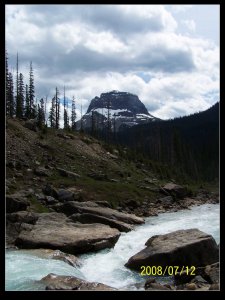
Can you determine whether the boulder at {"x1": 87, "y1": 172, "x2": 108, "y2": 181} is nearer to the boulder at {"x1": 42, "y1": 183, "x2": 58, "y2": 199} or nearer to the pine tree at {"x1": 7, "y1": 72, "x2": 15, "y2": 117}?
the boulder at {"x1": 42, "y1": 183, "x2": 58, "y2": 199}

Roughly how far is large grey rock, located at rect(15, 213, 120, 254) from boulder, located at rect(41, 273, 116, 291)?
6.53 meters

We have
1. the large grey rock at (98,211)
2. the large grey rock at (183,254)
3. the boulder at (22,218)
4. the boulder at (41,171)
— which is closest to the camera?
the large grey rock at (183,254)

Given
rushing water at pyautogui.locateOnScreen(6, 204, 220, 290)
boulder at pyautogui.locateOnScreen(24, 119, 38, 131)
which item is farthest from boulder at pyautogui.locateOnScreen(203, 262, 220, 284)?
boulder at pyautogui.locateOnScreen(24, 119, 38, 131)

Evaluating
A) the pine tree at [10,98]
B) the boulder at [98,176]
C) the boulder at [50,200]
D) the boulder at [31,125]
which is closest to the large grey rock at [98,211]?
the boulder at [50,200]

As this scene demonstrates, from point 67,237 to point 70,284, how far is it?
8.21 m

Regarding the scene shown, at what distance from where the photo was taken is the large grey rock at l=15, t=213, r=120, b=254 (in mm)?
21562

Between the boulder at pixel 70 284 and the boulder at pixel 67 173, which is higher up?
the boulder at pixel 67 173

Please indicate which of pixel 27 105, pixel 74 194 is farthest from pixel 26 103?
pixel 74 194

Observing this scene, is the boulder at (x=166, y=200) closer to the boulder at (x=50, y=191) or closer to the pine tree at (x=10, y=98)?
the boulder at (x=50, y=191)

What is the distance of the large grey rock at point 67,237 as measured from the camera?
21.6 m

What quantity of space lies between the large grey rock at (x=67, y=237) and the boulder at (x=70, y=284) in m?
6.53

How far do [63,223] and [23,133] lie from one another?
119ft

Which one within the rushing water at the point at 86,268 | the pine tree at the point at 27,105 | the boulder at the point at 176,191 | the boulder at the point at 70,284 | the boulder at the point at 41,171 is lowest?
the boulder at the point at 176,191
